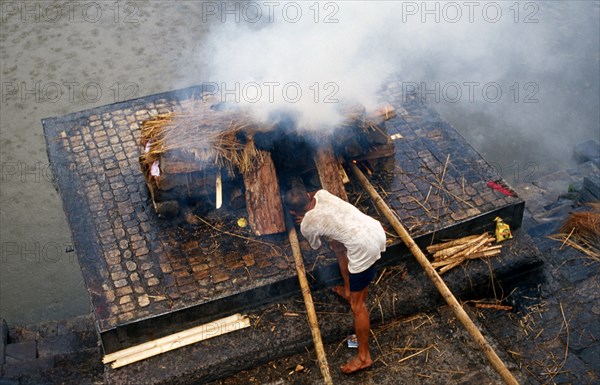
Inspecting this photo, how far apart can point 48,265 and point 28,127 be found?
3.28 meters

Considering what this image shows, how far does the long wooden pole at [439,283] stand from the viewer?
6.19 m

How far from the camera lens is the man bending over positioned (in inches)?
255

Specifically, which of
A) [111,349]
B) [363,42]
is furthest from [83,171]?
[363,42]

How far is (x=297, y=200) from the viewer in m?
7.74

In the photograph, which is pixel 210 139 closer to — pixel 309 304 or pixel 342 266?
pixel 342 266

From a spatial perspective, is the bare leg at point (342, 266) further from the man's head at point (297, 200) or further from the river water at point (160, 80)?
the river water at point (160, 80)

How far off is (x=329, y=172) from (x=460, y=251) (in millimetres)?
1854

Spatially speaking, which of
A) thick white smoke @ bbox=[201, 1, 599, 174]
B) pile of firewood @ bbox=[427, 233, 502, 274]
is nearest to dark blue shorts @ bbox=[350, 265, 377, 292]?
pile of firewood @ bbox=[427, 233, 502, 274]

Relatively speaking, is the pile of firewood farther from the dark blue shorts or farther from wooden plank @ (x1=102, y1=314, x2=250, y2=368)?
wooden plank @ (x1=102, y1=314, x2=250, y2=368)

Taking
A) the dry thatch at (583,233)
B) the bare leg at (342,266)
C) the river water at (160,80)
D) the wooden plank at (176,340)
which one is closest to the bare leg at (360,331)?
the bare leg at (342,266)

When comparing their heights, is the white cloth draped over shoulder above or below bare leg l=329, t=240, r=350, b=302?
above

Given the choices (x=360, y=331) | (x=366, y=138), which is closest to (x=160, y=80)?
(x=366, y=138)

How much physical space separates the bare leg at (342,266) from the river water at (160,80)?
4.73 metres

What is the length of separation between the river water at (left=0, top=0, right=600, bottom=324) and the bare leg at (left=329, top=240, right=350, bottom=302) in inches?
186
